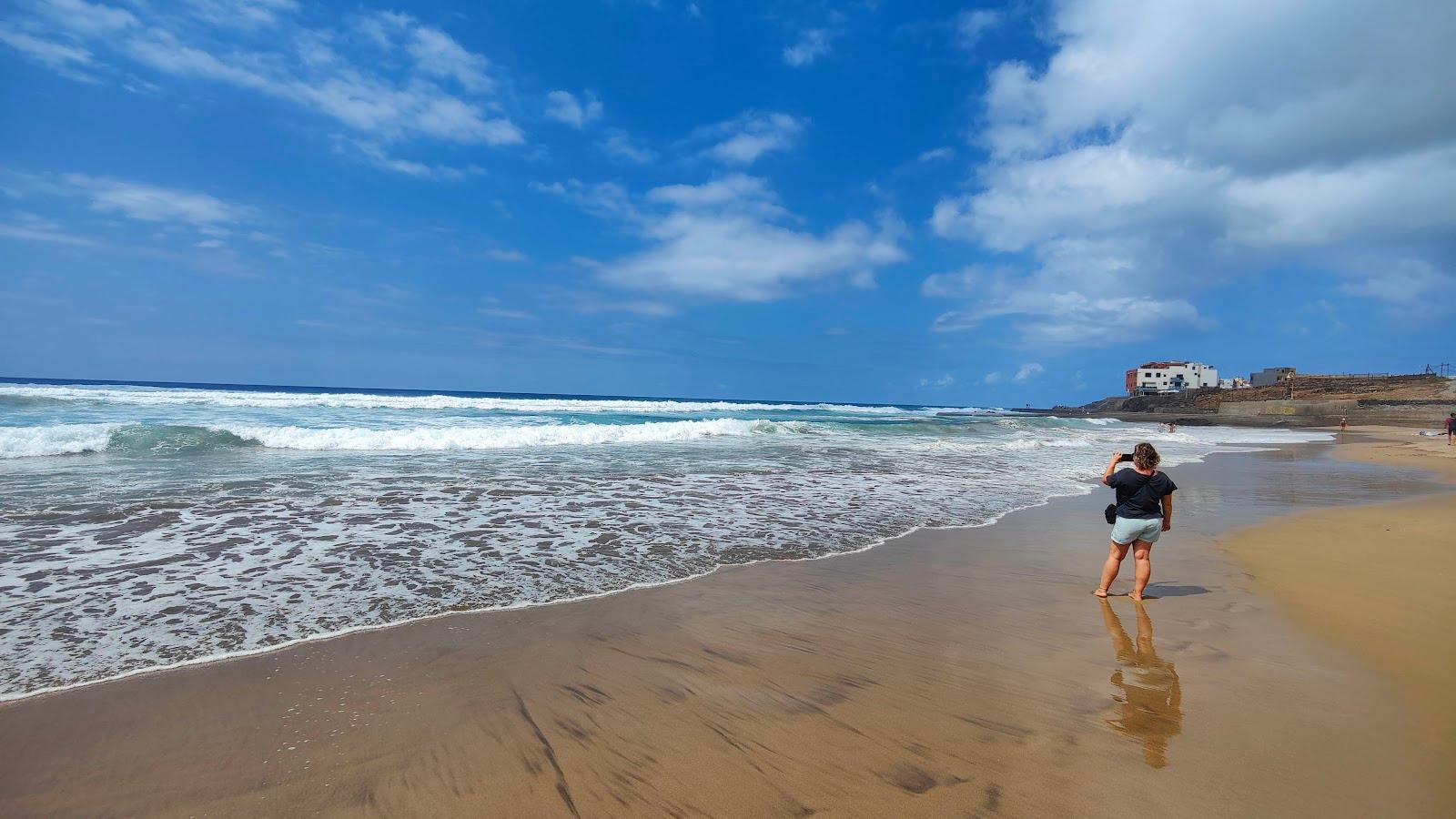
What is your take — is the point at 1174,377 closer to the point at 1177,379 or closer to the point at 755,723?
the point at 1177,379

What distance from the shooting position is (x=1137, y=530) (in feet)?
16.6

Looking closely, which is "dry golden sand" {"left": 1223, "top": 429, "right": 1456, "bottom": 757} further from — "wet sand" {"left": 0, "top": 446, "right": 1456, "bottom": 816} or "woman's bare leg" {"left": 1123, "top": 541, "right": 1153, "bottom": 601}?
"woman's bare leg" {"left": 1123, "top": 541, "right": 1153, "bottom": 601}

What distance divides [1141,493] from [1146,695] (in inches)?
92.7

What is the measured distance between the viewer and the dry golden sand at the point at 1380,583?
11.7 feet

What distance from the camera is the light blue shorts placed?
503cm

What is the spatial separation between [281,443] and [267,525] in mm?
11002

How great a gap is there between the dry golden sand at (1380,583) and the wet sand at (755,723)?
8.3 inches

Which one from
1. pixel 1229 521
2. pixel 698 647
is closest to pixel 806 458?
pixel 1229 521

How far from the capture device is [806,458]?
16203 millimetres

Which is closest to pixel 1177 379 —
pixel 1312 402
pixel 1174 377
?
pixel 1174 377

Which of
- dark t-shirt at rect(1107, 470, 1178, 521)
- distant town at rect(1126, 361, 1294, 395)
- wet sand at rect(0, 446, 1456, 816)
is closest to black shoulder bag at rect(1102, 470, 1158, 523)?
A: dark t-shirt at rect(1107, 470, 1178, 521)

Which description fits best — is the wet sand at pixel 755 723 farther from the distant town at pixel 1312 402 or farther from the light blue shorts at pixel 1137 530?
→ the distant town at pixel 1312 402

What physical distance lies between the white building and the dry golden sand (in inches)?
4286

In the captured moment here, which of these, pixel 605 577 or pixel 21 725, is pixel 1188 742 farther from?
pixel 21 725
